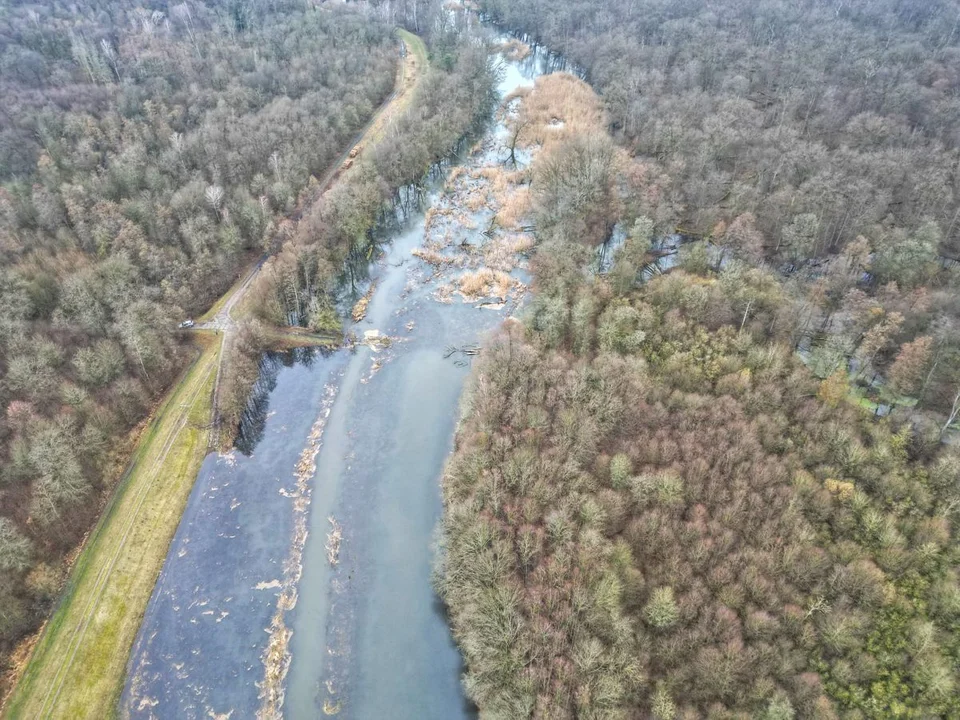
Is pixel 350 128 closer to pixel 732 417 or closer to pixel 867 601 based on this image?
pixel 732 417

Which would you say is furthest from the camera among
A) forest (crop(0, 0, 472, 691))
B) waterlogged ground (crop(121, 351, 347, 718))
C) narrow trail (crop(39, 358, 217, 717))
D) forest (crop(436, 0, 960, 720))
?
forest (crop(0, 0, 472, 691))

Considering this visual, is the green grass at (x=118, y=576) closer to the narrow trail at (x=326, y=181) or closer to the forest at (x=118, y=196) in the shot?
the forest at (x=118, y=196)

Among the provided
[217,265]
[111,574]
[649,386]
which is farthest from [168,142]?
[649,386]

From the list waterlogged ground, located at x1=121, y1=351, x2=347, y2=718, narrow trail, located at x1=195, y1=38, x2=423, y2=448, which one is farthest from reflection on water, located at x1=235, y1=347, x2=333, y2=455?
narrow trail, located at x1=195, y1=38, x2=423, y2=448

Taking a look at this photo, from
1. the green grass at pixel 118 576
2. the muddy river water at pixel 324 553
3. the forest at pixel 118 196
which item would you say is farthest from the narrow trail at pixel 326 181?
the muddy river water at pixel 324 553

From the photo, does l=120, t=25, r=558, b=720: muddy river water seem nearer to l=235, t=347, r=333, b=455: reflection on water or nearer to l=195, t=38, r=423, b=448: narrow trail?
l=235, t=347, r=333, b=455: reflection on water

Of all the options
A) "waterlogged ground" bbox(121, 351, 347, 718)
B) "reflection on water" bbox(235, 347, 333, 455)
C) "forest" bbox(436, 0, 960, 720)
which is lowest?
"waterlogged ground" bbox(121, 351, 347, 718)
